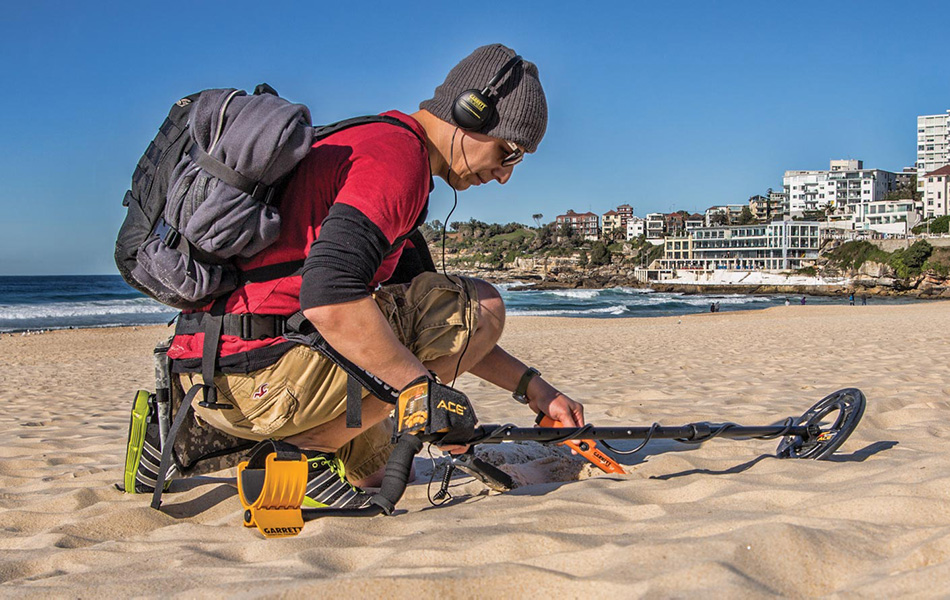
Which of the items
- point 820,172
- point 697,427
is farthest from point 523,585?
point 820,172

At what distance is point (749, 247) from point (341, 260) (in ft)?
303

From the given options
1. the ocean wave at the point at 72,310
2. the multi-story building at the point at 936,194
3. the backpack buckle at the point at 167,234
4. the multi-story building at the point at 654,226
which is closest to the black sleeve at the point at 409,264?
the backpack buckle at the point at 167,234

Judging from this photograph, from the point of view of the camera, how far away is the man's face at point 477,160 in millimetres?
2074

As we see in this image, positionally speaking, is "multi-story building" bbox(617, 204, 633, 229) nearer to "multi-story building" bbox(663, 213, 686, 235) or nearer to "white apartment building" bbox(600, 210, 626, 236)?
"white apartment building" bbox(600, 210, 626, 236)

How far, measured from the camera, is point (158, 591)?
1411 mm

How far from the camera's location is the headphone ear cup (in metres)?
1.97

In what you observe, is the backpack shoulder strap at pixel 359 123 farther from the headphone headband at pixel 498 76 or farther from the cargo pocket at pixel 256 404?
the cargo pocket at pixel 256 404

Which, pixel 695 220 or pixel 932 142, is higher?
pixel 932 142

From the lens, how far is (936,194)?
295 ft

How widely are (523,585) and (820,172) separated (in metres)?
130

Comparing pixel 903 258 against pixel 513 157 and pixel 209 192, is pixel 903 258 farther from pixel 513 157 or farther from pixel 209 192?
pixel 209 192

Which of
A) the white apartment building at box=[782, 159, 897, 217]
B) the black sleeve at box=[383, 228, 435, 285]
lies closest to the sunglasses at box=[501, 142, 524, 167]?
the black sleeve at box=[383, 228, 435, 285]

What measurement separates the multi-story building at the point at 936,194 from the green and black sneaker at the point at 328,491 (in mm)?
105127

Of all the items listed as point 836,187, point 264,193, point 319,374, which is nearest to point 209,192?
point 264,193
